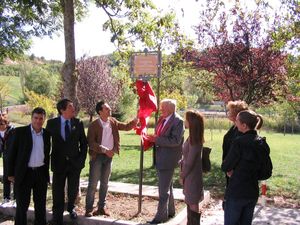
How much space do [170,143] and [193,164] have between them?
0.69m

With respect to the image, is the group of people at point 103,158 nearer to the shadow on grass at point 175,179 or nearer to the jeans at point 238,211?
the jeans at point 238,211

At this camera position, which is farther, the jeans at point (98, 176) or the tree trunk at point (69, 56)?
the tree trunk at point (69, 56)

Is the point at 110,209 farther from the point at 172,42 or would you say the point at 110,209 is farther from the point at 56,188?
the point at 172,42

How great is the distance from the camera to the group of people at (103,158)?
4.43 metres

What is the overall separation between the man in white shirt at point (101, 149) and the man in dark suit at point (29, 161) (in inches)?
30.4

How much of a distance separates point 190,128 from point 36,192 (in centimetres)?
241

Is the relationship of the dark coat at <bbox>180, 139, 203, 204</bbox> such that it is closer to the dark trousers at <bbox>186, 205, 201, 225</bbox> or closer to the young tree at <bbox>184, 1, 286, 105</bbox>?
the dark trousers at <bbox>186, 205, 201, 225</bbox>

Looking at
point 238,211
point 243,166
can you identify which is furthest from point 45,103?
point 243,166

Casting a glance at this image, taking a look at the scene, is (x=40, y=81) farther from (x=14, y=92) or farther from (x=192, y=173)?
(x=192, y=173)

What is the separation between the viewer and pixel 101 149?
6070mm

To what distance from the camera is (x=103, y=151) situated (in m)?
6.09

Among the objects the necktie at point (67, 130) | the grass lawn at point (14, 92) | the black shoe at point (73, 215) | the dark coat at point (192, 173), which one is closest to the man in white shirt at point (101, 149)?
the black shoe at point (73, 215)

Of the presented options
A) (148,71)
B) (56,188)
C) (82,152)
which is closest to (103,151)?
(82,152)

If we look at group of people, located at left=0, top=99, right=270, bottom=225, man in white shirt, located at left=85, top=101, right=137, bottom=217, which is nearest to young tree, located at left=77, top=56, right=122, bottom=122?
man in white shirt, located at left=85, top=101, right=137, bottom=217
